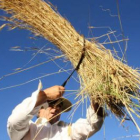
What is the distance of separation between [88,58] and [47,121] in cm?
51

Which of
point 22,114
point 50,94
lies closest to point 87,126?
point 50,94

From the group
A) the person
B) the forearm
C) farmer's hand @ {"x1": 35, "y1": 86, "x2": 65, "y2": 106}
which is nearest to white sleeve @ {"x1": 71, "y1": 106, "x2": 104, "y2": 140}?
the person

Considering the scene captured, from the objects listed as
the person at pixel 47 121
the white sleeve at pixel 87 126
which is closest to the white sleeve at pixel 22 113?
the person at pixel 47 121

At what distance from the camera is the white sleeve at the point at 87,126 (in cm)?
183

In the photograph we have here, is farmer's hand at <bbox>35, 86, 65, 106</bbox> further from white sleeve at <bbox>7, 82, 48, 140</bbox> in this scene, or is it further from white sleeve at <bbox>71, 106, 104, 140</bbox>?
white sleeve at <bbox>71, 106, 104, 140</bbox>

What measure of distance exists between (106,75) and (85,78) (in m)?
0.18

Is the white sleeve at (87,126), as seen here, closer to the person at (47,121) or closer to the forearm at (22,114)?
the person at (47,121)

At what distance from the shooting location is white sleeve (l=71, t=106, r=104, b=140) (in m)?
1.83

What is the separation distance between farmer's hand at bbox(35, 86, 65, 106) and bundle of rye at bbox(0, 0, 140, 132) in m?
0.18

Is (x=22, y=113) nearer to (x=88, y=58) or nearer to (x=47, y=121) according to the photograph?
(x=47, y=121)

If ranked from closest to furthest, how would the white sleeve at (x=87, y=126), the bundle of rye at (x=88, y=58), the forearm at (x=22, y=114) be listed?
the bundle of rye at (x=88, y=58), the forearm at (x=22, y=114), the white sleeve at (x=87, y=126)

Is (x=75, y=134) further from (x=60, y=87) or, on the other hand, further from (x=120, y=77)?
(x=120, y=77)

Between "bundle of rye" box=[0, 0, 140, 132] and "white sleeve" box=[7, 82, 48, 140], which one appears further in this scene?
"white sleeve" box=[7, 82, 48, 140]

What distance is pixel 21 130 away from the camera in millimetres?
1880
